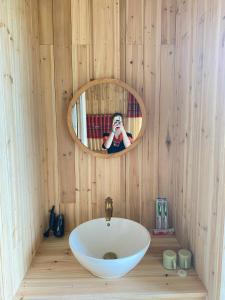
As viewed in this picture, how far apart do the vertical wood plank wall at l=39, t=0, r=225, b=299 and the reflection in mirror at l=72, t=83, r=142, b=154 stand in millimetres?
82

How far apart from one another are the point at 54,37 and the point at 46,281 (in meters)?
1.37

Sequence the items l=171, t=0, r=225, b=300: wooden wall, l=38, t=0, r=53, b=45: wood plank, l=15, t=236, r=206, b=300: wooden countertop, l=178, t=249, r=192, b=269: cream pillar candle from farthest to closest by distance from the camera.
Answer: l=38, t=0, r=53, b=45: wood plank, l=178, t=249, r=192, b=269: cream pillar candle, l=15, t=236, r=206, b=300: wooden countertop, l=171, t=0, r=225, b=300: wooden wall

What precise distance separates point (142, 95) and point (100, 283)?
1.10 meters

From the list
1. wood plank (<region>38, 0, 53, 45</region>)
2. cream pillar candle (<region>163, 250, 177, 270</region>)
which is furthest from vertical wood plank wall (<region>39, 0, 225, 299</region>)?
cream pillar candle (<region>163, 250, 177, 270</region>)

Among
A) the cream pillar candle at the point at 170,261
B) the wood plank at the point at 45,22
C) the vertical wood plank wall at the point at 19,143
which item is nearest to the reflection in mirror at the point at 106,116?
the vertical wood plank wall at the point at 19,143

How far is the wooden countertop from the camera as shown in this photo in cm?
113

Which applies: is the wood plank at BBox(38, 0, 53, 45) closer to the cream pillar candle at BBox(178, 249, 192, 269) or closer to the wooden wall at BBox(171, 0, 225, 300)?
the wooden wall at BBox(171, 0, 225, 300)

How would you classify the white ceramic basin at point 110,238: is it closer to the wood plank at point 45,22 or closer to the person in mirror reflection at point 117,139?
the person in mirror reflection at point 117,139

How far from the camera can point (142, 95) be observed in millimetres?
1572

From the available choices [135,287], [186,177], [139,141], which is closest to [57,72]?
[139,141]

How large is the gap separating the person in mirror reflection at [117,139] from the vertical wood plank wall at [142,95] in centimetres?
10

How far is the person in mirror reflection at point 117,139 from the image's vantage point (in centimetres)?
156

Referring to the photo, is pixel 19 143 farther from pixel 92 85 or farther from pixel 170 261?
pixel 170 261

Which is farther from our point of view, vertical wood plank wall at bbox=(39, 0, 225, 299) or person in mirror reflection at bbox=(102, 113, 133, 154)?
person in mirror reflection at bbox=(102, 113, 133, 154)
